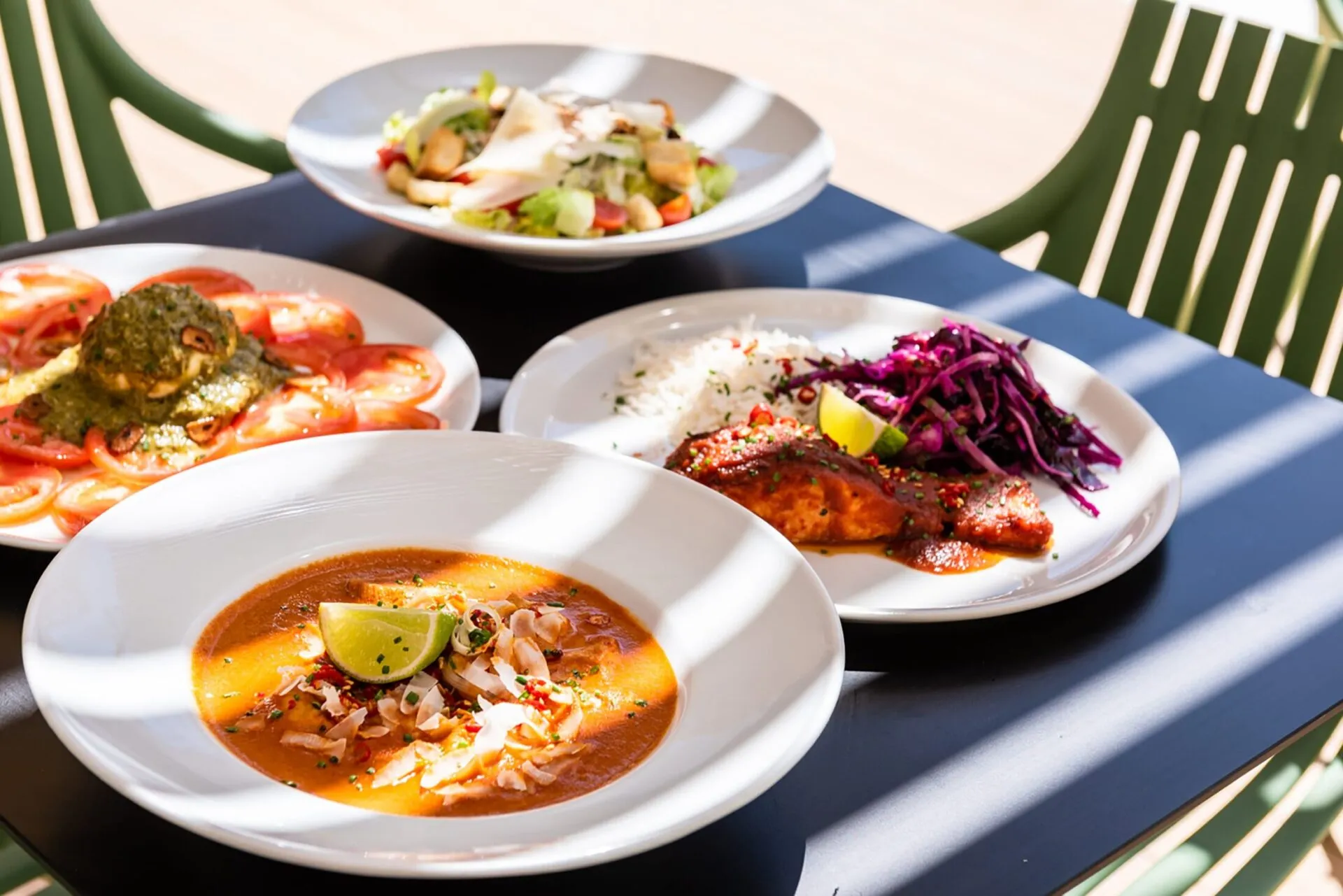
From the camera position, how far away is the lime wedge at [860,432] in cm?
197

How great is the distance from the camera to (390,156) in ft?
8.42

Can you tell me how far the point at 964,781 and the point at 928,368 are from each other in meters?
0.81

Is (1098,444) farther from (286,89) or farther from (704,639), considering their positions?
(286,89)

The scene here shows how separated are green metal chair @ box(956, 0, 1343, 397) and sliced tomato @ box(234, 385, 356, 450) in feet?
5.42

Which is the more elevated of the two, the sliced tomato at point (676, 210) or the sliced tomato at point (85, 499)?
the sliced tomato at point (676, 210)

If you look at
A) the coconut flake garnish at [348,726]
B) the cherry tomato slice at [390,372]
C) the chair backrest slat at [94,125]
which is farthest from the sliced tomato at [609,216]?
the chair backrest slat at [94,125]

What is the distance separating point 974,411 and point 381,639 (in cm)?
100

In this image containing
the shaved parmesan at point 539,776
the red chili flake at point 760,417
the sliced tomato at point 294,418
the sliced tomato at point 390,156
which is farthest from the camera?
the sliced tomato at point 390,156

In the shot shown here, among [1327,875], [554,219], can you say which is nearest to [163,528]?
[554,219]

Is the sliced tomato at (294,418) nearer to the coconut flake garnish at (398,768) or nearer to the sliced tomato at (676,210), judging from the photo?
the coconut flake garnish at (398,768)

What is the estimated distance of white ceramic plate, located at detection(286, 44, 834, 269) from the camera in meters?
2.29

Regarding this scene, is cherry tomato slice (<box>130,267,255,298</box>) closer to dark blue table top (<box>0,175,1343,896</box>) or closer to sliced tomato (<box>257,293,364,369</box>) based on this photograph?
sliced tomato (<box>257,293,364,369</box>)

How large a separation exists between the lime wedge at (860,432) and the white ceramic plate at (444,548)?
443 millimetres

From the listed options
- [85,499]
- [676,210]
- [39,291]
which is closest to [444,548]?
[85,499]
